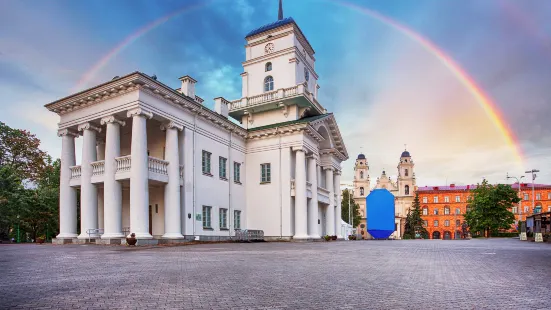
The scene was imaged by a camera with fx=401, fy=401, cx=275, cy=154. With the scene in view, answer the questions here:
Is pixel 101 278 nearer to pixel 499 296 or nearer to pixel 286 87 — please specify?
pixel 499 296

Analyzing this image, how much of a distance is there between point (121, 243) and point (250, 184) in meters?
14.9

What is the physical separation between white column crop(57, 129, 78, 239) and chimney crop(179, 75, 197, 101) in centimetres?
851

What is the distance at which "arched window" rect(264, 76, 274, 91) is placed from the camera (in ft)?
137

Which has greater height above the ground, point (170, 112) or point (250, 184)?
point (170, 112)

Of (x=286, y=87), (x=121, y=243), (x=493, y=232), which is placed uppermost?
(x=286, y=87)

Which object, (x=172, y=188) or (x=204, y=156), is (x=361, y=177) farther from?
(x=172, y=188)

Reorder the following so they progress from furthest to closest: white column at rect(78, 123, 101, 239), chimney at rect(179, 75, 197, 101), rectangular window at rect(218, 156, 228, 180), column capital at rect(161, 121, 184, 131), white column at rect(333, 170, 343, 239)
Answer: white column at rect(333, 170, 343, 239), rectangular window at rect(218, 156, 228, 180), chimney at rect(179, 75, 197, 101), column capital at rect(161, 121, 184, 131), white column at rect(78, 123, 101, 239)

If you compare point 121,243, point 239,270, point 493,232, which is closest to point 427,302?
point 239,270

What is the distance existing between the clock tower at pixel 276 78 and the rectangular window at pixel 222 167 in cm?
738

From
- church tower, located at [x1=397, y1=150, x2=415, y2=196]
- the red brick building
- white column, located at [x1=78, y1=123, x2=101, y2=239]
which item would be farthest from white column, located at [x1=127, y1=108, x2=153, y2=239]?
the red brick building

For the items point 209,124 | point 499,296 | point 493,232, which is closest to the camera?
point 499,296

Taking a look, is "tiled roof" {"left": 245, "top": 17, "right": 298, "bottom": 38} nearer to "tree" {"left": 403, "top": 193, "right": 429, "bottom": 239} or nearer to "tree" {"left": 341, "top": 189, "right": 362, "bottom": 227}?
"tree" {"left": 341, "top": 189, "right": 362, "bottom": 227}

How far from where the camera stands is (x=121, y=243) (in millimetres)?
23625

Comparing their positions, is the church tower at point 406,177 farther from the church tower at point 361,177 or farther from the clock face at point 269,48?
the clock face at point 269,48
